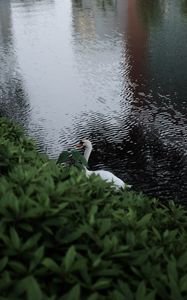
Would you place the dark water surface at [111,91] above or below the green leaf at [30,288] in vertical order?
below

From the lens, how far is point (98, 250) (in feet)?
10.1

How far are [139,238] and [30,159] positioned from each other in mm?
2652

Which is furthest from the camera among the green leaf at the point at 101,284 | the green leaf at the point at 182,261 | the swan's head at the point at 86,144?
the swan's head at the point at 86,144

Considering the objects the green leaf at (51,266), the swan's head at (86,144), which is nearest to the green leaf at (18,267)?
the green leaf at (51,266)

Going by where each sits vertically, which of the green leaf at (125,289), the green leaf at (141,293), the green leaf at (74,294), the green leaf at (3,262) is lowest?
the green leaf at (125,289)

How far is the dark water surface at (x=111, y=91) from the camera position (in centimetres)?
1274

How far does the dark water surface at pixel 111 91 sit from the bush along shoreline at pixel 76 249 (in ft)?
23.7

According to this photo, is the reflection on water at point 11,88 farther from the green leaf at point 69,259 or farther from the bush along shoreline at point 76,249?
the green leaf at point 69,259

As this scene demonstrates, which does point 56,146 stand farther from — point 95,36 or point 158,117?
point 95,36

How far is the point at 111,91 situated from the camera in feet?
63.7

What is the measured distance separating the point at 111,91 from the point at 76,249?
16.7 m

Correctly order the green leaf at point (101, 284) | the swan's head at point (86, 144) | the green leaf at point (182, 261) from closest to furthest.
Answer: the green leaf at point (101, 284) < the green leaf at point (182, 261) < the swan's head at point (86, 144)

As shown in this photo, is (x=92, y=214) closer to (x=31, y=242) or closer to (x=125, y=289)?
(x=31, y=242)

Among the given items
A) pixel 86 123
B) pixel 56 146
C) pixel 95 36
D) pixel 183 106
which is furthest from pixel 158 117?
pixel 95 36
